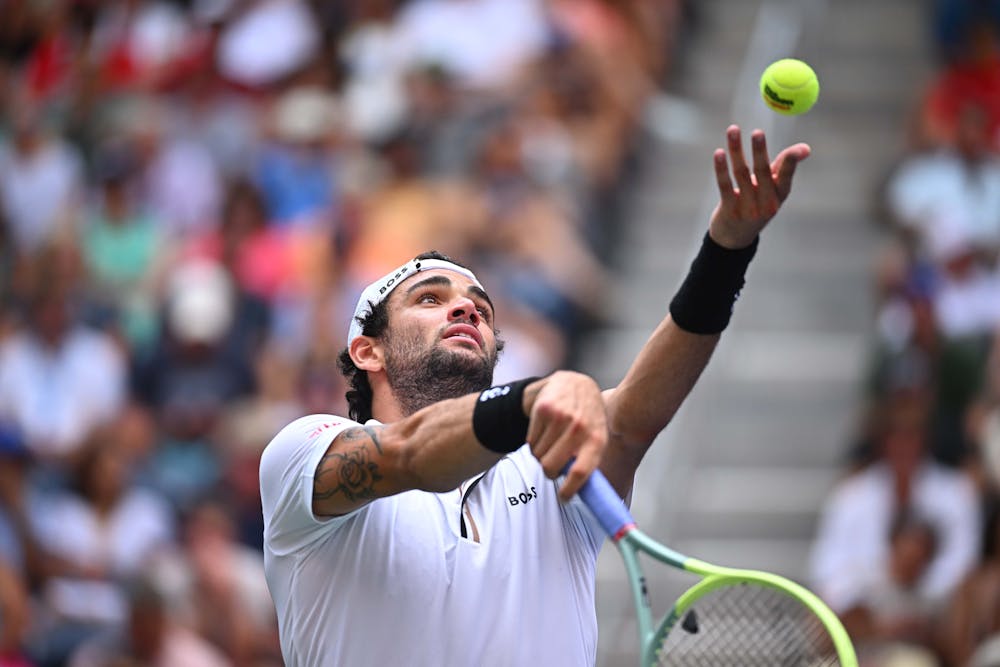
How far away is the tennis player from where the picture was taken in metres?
4.01

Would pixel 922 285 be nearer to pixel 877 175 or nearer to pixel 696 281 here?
pixel 877 175

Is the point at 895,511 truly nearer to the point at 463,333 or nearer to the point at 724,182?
the point at 463,333

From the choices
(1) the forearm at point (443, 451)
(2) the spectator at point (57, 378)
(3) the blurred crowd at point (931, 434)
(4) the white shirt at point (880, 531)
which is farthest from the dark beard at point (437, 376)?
(2) the spectator at point (57, 378)

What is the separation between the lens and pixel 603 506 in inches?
155

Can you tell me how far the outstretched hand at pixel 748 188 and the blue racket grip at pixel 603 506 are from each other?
819 mm

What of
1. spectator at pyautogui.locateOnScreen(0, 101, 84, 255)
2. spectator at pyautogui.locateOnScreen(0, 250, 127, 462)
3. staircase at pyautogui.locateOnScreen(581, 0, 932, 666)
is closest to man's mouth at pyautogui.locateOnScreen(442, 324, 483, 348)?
staircase at pyautogui.locateOnScreen(581, 0, 932, 666)

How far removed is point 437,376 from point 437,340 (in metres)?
→ 0.11

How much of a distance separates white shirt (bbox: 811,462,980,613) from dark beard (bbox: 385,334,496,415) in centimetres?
407

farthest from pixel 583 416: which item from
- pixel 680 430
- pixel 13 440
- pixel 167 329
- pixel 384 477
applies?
pixel 167 329

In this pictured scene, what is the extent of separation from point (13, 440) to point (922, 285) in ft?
17.6

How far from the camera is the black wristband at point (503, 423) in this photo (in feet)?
12.7

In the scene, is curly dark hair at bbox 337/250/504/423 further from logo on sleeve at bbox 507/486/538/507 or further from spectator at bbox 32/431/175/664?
spectator at bbox 32/431/175/664

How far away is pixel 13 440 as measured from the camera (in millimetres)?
9641

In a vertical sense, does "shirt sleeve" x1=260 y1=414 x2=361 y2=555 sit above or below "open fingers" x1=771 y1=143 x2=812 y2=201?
below
